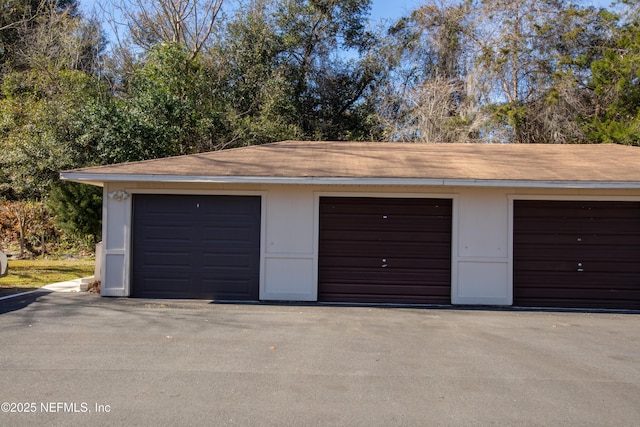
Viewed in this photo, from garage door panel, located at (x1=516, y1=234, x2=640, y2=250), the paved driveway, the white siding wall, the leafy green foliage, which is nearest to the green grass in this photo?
the leafy green foliage

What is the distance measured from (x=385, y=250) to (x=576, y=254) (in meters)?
3.84

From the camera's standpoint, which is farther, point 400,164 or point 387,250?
point 400,164

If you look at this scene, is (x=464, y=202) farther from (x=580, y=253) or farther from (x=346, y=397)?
(x=346, y=397)

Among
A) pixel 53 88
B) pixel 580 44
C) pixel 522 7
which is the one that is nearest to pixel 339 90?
pixel 522 7

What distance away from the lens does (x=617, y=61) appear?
21.2 m

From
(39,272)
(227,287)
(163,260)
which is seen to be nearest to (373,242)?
(227,287)

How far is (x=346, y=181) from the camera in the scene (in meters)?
10.7

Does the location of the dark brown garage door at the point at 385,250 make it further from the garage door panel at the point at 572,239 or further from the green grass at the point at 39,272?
the green grass at the point at 39,272

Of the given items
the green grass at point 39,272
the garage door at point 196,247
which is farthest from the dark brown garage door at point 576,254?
the green grass at point 39,272

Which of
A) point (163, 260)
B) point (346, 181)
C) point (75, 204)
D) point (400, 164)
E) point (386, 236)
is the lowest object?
point (163, 260)

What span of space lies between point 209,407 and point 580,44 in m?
23.4

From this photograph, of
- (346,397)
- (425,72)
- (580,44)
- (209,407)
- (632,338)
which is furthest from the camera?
(425,72)

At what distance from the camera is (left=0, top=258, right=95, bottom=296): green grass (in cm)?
1278

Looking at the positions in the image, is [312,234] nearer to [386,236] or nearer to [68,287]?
[386,236]
